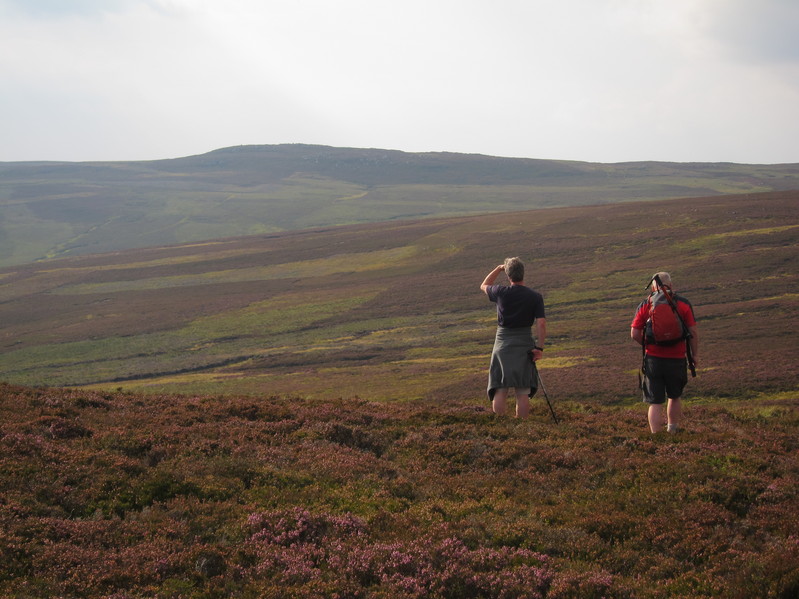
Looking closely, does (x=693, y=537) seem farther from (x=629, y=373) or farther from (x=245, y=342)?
(x=245, y=342)

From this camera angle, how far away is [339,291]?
286 ft

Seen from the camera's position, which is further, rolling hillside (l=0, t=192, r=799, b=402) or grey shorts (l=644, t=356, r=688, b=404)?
rolling hillside (l=0, t=192, r=799, b=402)

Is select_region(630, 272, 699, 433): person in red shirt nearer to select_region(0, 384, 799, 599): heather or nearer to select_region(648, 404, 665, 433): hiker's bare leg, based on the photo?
select_region(648, 404, 665, 433): hiker's bare leg

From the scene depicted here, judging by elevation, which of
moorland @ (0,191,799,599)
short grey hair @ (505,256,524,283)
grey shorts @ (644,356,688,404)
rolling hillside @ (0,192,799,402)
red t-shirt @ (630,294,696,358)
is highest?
short grey hair @ (505,256,524,283)

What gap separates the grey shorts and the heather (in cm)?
84

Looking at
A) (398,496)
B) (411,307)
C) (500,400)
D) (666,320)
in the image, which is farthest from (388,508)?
(411,307)

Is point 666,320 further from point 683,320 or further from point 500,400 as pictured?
point 500,400

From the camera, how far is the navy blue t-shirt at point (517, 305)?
13.5 metres

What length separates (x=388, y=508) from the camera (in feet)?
31.7

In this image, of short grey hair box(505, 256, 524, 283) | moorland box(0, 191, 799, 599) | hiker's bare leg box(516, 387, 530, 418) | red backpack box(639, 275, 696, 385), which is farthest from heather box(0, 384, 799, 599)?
short grey hair box(505, 256, 524, 283)

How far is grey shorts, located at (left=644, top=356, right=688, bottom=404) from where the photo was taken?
12.6m

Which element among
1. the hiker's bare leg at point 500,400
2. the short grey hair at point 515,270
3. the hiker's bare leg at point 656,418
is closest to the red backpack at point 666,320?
the hiker's bare leg at point 656,418

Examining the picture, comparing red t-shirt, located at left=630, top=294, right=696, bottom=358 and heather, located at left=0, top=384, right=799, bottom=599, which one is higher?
red t-shirt, located at left=630, top=294, right=696, bottom=358

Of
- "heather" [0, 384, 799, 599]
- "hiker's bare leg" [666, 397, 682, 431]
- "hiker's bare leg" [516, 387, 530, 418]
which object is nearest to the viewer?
"heather" [0, 384, 799, 599]
